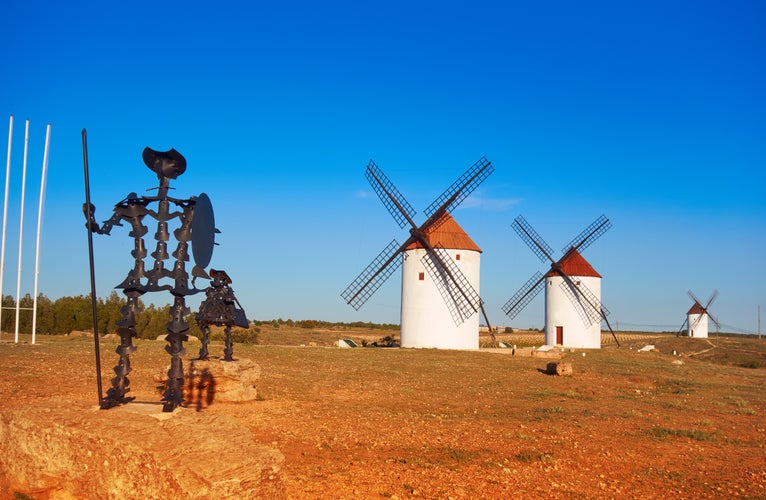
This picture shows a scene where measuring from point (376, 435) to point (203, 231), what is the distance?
15.0ft

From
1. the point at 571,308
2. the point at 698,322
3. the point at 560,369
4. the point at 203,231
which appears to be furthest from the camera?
the point at 698,322

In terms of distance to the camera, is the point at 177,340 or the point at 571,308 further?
the point at 571,308

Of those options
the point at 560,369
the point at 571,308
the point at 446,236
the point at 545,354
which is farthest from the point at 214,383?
the point at 571,308

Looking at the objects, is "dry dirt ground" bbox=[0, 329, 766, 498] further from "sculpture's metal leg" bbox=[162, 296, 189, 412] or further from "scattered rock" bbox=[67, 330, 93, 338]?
"scattered rock" bbox=[67, 330, 93, 338]

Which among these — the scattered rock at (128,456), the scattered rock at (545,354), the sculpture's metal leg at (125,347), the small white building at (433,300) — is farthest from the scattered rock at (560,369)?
the scattered rock at (128,456)

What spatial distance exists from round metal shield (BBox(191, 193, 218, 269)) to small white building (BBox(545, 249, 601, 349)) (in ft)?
124

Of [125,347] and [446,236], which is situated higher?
[446,236]

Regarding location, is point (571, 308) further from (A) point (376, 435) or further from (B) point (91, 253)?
(B) point (91, 253)

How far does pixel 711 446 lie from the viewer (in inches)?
458

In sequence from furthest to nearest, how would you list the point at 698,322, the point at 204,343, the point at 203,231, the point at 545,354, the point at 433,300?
the point at 698,322
the point at 433,300
the point at 545,354
the point at 204,343
the point at 203,231

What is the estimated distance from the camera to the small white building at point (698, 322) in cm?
6881

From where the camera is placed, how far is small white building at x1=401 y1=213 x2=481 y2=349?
33562 mm

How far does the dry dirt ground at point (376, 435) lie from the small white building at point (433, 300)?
36.1 ft

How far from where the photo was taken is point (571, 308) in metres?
43.6
